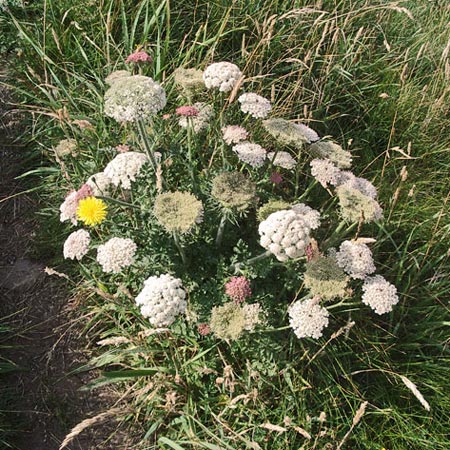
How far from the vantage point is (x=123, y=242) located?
9.16ft

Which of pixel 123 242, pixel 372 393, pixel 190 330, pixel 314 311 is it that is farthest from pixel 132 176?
pixel 372 393

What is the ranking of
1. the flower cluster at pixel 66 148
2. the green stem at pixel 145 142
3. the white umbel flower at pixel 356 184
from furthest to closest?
the flower cluster at pixel 66 148 → the white umbel flower at pixel 356 184 → the green stem at pixel 145 142

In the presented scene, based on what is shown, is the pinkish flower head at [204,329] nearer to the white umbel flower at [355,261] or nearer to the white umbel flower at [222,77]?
the white umbel flower at [355,261]

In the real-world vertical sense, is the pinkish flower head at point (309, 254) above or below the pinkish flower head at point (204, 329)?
above

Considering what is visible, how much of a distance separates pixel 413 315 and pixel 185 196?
1.79 m

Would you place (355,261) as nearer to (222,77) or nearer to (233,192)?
(233,192)

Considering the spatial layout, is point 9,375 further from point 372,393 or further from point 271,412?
point 372,393

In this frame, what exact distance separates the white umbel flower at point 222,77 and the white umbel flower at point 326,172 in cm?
65

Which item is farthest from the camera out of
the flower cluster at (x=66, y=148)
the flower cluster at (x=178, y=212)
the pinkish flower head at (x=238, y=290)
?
the flower cluster at (x=66, y=148)

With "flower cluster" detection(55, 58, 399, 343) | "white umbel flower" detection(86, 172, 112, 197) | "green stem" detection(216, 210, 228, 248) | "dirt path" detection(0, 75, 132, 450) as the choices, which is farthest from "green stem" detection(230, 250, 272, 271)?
"dirt path" detection(0, 75, 132, 450)

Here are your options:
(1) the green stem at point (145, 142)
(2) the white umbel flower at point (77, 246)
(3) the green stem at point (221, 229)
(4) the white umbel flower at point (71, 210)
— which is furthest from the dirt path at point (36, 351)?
(3) the green stem at point (221, 229)

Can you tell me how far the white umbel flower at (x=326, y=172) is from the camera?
9.95 feet

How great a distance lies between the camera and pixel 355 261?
278 cm

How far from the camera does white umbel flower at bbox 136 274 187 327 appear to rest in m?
2.52
